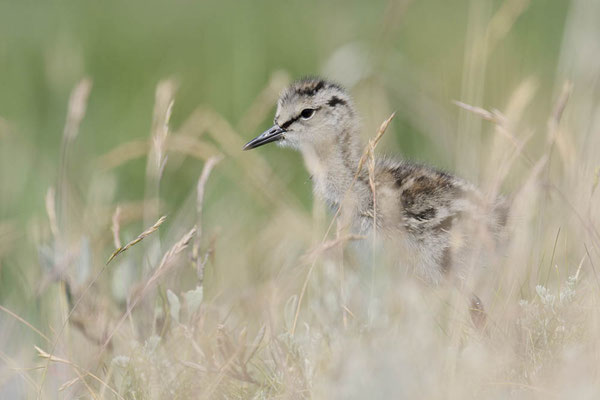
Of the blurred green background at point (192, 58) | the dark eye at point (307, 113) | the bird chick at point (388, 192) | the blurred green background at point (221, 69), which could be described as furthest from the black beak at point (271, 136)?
the blurred green background at point (192, 58)

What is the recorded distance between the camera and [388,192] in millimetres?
4180

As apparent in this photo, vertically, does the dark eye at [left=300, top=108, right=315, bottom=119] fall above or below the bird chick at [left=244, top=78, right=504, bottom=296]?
above

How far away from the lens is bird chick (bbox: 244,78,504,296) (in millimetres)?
3977

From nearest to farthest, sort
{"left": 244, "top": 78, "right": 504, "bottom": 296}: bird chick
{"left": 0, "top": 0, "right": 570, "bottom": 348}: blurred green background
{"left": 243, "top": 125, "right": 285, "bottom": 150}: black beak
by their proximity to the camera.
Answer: {"left": 244, "top": 78, "right": 504, "bottom": 296}: bird chick, {"left": 243, "top": 125, "right": 285, "bottom": 150}: black beak, {"left": 0, "top": 0, "right": 570, "bottom": 348}: blurred green background

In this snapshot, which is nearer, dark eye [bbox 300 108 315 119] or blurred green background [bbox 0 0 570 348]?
dark eye [bbox 300 108 315 119]

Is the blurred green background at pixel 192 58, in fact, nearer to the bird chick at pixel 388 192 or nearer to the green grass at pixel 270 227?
the green grass at pixel 270 227

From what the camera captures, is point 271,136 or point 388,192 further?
point 271,136

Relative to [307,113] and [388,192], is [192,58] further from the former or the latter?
[388,192]

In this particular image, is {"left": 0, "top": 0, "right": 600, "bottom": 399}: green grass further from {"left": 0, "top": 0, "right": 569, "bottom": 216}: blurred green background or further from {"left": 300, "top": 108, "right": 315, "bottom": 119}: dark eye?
{"left": 300, "top": 108, "right": 315, "bottom": 119}: dark eye

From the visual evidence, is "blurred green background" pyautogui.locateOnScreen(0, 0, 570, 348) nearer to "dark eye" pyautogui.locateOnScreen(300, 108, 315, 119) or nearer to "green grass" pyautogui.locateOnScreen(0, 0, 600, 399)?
"green grass" pyautogui.locateOnScreen(0, 0, 600, 399)

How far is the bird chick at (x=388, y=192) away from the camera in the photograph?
3.98 metres

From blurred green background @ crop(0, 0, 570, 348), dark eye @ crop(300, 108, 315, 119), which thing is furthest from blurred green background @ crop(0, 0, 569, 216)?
dark eye @ crop(300, 108, 315, 119)

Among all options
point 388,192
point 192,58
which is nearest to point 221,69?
point 192,58

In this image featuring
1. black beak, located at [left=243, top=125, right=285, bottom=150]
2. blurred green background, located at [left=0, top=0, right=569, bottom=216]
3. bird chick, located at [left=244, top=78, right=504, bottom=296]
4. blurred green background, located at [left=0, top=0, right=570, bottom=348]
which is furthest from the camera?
blurred green background, located at [left=0, top=0, right=569, bottom=216]
